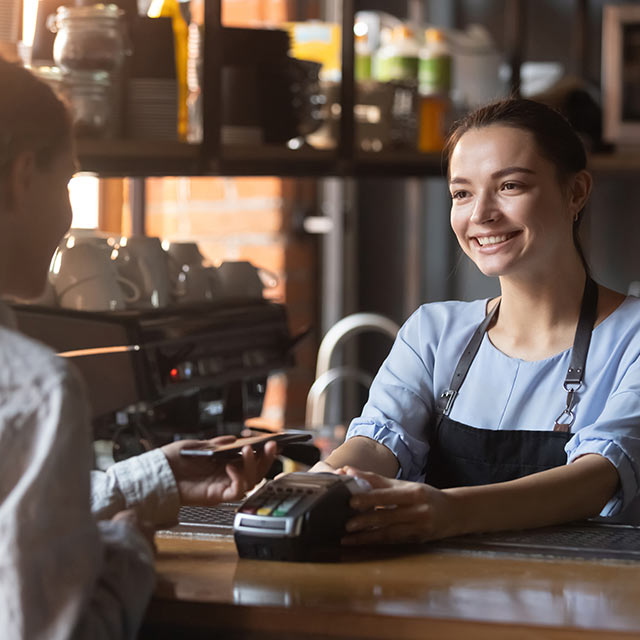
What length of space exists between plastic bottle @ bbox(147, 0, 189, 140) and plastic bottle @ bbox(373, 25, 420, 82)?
1.76ft

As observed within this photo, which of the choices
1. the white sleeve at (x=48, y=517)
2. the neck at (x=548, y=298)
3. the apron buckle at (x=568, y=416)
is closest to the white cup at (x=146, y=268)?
the neck at (x=548, y=298)

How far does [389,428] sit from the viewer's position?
162cm

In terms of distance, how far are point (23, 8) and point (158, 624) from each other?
1306 millimetres

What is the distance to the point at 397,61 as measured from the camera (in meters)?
2.59

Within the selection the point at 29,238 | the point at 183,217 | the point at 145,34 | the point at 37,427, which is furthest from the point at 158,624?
the point at 183,217

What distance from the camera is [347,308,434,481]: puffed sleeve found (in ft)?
5.32

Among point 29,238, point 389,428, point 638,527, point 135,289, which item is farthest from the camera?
point 135,289

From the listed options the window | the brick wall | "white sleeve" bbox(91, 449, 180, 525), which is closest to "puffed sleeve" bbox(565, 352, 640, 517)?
"white sleeve" bbox(91, 449, 180, 525)

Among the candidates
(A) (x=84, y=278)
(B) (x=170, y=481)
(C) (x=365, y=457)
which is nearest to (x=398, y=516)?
(B) (x=170, y=481)

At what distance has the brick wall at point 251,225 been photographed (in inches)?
133

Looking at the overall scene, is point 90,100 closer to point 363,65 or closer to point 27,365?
point 363,65

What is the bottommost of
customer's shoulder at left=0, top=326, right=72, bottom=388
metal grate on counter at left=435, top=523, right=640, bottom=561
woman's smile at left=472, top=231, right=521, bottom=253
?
metal grate on counter at left=435, top=523, right=640, bottom=561

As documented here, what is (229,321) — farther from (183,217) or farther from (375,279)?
(375,279)

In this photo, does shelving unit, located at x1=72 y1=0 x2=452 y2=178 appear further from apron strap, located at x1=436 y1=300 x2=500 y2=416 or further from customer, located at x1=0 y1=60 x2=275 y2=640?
customer, located at x1=0 y1=60 x2=275 y2=640
